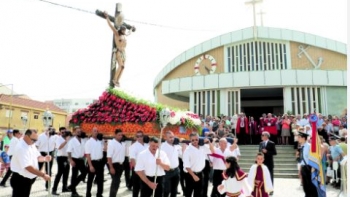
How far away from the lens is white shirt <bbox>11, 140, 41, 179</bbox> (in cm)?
540

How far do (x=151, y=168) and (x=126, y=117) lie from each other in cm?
291

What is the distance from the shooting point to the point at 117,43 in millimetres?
10266

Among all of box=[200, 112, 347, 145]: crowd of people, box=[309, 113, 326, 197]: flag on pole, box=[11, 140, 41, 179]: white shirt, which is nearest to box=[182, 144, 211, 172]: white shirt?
box=[309, 113, 326, 197]: flag on pole

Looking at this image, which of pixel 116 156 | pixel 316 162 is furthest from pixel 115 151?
pixel 316 162

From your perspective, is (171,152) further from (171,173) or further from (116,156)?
(116,156)

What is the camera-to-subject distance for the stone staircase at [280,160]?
12789 millimetres

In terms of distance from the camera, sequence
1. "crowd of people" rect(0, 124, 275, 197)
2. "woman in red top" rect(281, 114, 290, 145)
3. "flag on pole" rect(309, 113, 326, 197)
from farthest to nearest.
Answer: "woman in red top" rect(281, 114, 290, 145) < "flag on pole" rect(309, 113, 326, 197) < "crowd of people" rect(0, 124, 275, 197)

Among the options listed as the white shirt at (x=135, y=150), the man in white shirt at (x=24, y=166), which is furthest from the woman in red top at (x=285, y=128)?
the man in white shirt at (x=24, y=166)

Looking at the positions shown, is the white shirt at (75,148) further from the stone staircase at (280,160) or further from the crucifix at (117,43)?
the stone staircase at (280,160)

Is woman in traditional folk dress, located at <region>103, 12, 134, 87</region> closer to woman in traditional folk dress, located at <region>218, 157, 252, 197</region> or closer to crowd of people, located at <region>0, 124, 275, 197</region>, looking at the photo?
crowd of people, located at <region>0, 124, 275, 197</region>

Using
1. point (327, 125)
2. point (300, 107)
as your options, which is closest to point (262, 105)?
point (300, 107)

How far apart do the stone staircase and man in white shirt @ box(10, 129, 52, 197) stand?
9.62 meters

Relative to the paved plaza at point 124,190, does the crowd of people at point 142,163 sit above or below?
above

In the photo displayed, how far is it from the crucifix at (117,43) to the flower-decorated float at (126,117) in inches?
37.1
